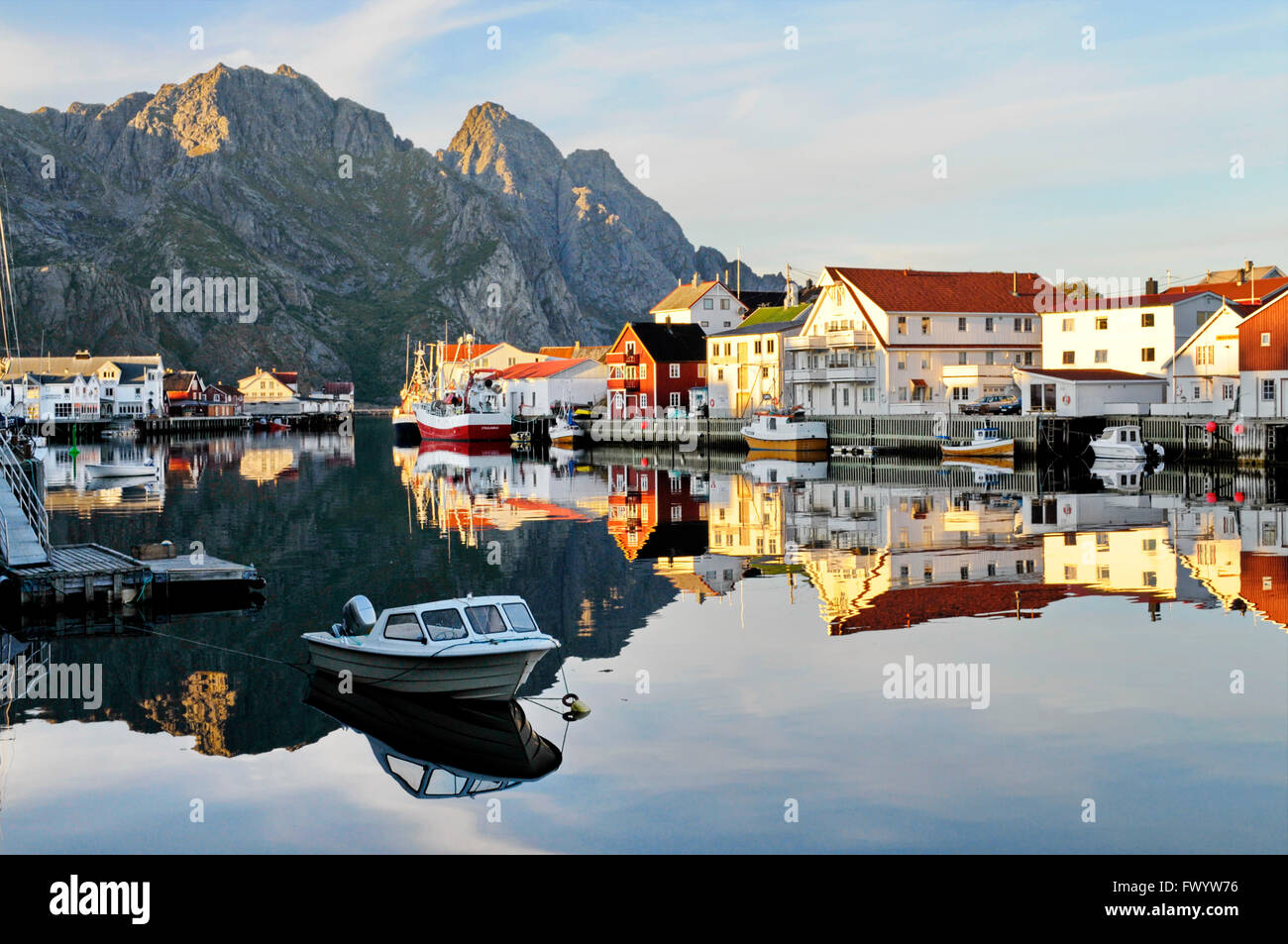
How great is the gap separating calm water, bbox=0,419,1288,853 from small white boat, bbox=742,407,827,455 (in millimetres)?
47858

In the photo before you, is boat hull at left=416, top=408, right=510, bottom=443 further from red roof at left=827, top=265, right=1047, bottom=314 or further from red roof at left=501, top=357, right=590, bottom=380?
red roof at left=827, top=265, right=1047, bottom=314

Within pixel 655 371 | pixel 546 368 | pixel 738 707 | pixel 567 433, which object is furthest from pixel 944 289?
pixel 738 707

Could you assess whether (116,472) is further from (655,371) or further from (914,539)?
(914,539)

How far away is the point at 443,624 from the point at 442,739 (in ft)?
7.57

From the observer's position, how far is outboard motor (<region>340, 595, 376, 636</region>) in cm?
2278

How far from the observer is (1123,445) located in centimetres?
7500

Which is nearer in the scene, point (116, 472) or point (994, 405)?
point (116, 472)

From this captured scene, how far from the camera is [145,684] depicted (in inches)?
926

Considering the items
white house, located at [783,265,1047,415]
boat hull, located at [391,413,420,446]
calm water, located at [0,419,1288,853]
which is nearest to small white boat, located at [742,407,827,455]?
white house, located at [783,265,1047,415]

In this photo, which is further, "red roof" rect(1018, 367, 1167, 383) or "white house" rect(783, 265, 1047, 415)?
"white house" rect(783, 265, 1047, 415)

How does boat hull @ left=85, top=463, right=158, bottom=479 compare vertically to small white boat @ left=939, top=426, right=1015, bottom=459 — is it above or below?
below

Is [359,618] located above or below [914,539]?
above

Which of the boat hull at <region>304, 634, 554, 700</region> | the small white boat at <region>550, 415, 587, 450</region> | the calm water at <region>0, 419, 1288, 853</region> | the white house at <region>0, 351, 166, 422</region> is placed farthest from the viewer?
the white house at <region>0, 351, 166, 422</region>
